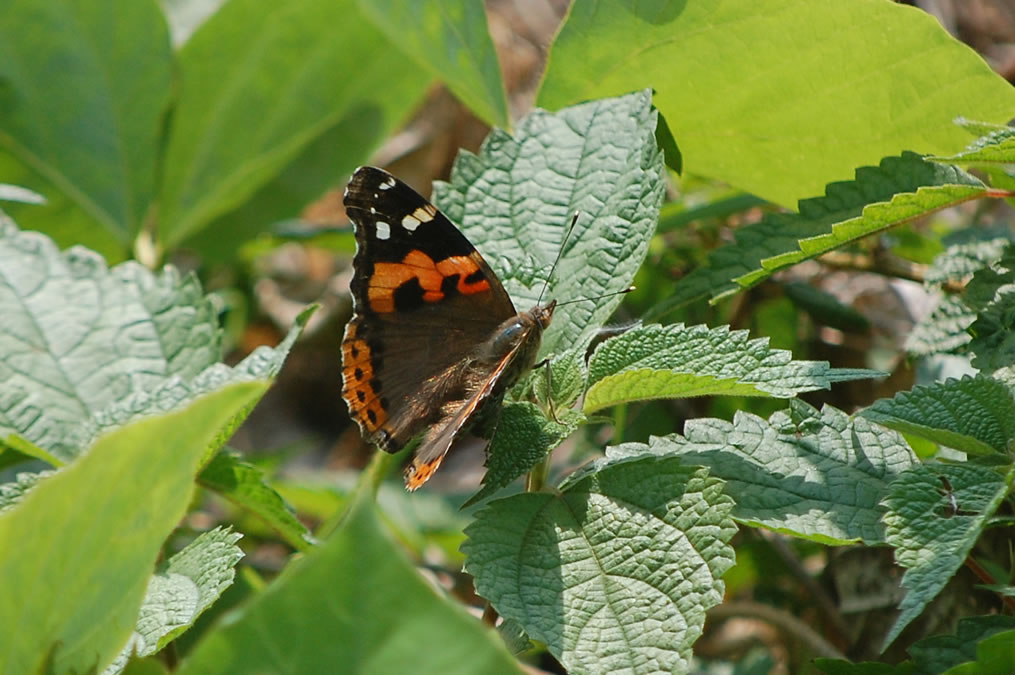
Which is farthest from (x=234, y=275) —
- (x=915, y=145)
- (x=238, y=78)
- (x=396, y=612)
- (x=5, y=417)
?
(x=396, y=612)

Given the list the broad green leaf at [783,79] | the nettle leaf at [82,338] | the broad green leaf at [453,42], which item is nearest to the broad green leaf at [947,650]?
the broad green leaf at [783,79]

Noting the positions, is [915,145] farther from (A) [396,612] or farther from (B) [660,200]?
(A) [396,612]

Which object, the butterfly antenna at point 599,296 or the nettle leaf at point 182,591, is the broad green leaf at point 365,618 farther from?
the butterfly antenna at point 599,296

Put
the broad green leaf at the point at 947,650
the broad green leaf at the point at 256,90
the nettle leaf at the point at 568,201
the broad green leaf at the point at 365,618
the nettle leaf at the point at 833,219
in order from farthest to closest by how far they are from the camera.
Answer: the broad green leaf at the point at 256,90 → the nettle leaf at the point at 568,201 → the nettle leaf at the point at 833,219 → the broad green leaf at the point at 947,650 → the broad green leaf at the point at 365,618

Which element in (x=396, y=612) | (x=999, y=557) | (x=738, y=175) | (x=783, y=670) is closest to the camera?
(x=396, y=612)

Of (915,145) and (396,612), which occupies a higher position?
(396,612)

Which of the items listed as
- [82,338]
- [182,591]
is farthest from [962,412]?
[82,338]

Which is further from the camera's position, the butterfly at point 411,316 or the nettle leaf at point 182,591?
the butterfly at point 411,316
